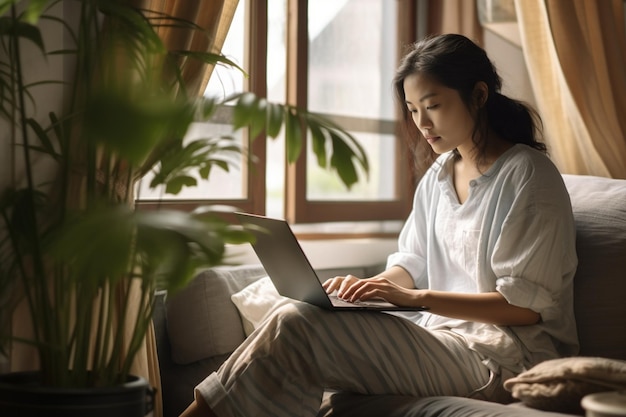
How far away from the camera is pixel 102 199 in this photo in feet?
5.32

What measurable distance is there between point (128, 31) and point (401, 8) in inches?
70.7

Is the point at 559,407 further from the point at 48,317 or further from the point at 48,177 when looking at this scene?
the point at 48,177

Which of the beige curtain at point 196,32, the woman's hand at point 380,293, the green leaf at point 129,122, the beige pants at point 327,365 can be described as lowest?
the beige pants at point 327,365

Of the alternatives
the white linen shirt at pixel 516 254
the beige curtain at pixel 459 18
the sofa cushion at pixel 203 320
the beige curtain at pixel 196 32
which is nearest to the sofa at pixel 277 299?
the sofa cushion at pixel 203 320

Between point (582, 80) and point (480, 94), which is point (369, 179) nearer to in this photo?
point (582, 80)

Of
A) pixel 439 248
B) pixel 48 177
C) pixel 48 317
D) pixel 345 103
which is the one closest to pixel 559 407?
pixel 439 248

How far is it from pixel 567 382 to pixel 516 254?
37cm

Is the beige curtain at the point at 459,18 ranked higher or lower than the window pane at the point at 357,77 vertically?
higher

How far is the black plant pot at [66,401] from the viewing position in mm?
1505

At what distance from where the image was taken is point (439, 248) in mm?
2246

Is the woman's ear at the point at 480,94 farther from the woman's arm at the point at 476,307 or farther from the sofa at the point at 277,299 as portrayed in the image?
the woman's arm at the point at 476,307

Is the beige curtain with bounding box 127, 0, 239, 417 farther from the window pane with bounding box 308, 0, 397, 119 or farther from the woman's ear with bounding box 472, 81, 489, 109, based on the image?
the window pane with bounding box 308, 0, 397, 119

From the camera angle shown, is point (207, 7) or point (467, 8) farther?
point (467, 8)

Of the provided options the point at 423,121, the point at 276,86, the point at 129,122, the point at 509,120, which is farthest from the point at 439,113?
the point at 129,122
